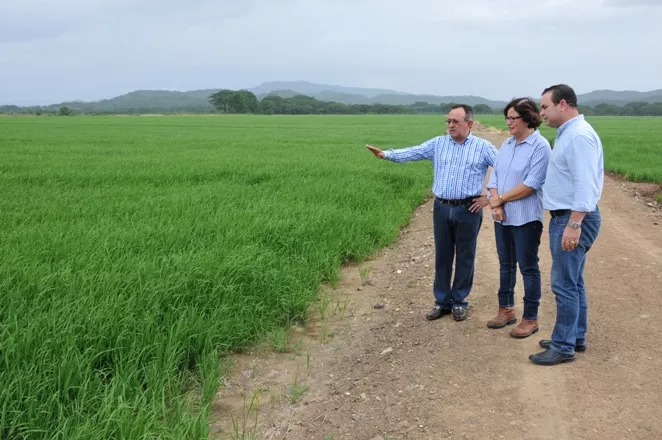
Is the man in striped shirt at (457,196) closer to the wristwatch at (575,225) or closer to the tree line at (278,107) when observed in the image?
the wristwatch at (575,225)

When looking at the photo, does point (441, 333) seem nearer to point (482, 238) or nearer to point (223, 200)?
point (482, 238)

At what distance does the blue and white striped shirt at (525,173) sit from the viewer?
376cm

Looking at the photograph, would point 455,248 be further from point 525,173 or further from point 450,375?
point 450,375

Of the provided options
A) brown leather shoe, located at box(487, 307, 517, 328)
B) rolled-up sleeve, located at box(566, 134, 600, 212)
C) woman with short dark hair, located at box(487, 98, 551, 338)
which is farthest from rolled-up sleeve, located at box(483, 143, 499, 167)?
A: brown leather shoe, located at box(487, 307, 517, 328)

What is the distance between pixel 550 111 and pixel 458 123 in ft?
2.77

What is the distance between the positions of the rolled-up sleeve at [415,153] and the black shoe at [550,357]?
183 centimetres

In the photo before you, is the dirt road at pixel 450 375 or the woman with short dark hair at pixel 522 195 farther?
the woman with short dark hair at pixel 522 195

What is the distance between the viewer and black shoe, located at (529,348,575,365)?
349 cm

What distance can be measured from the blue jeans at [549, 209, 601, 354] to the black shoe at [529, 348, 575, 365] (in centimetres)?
3

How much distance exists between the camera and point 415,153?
4.58 m

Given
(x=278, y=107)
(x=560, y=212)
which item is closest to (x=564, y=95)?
(x=560, y=212)

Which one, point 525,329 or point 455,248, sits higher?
point 455,248

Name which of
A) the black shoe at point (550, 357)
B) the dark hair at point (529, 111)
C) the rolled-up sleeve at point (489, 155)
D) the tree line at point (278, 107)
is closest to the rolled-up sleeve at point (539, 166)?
the dark hair at point (529, 111)

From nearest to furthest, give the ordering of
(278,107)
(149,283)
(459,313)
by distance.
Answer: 1. (149,283)
2. (459,313)
3. (278,107)
